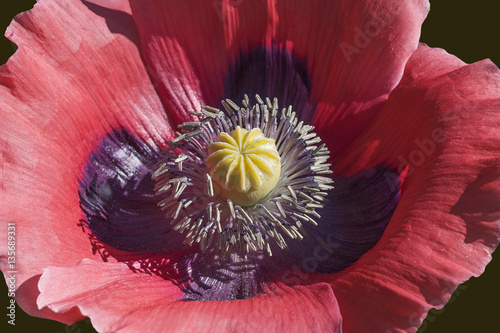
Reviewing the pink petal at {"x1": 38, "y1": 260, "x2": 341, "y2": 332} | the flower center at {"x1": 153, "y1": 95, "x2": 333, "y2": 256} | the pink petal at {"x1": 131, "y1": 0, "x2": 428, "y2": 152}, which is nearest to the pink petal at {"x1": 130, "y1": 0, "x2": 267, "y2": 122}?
the pink petal at {"x1": 131, "y1": 0, "x2": 428, "y2": 152}

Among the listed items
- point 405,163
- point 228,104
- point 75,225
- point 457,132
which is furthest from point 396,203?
point 75,225

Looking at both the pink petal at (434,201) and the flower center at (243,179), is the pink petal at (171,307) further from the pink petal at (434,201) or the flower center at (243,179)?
the flower center at (243,179)

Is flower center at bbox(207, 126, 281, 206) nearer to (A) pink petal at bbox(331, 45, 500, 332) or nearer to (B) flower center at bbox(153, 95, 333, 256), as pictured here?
(B) flower center at bbox(153, 95, 333, 256)

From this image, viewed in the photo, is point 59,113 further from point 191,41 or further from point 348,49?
point 348,49

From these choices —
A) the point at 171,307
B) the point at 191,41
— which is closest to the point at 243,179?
the point at 171,307

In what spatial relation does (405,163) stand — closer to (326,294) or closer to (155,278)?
(326,294)

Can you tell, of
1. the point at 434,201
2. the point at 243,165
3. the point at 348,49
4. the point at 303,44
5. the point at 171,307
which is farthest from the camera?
the point at 303,44

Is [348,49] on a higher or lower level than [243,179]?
higher

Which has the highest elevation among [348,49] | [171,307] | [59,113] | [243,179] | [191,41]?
[348,49]

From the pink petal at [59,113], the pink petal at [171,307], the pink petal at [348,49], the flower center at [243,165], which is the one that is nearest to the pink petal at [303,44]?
the pink petal at [348,49]
